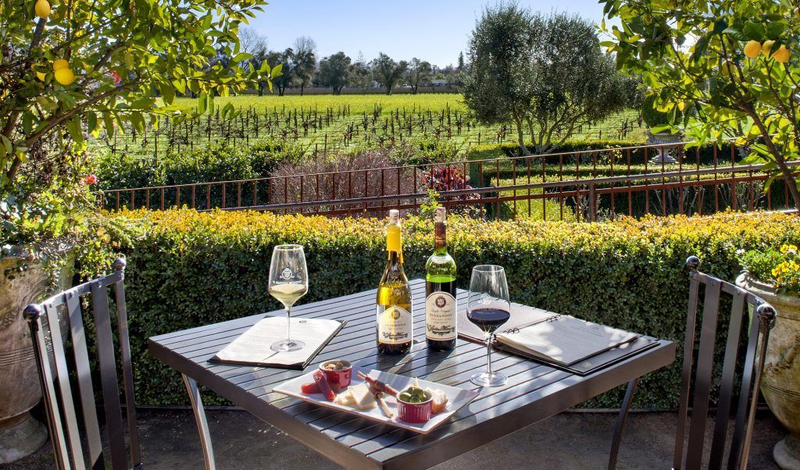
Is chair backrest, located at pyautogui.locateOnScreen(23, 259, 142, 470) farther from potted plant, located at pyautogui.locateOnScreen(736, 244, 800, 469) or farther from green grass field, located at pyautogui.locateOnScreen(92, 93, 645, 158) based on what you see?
green grass field, located at pyautogui.locateOnScreen(92, 93, 645, 158)

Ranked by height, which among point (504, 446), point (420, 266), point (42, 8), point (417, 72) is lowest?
point (504, 446)

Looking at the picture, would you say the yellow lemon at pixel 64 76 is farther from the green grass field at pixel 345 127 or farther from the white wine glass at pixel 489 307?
the green grass field at pixel 345 127

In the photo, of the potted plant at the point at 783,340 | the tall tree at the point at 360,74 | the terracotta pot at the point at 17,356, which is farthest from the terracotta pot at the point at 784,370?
the tall tree at the point at 360,74

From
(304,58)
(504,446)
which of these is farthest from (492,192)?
(304,58)

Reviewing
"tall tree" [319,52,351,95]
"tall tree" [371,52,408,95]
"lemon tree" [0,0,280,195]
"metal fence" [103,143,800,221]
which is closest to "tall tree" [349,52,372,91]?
"tall tree" [319,52,351,95]

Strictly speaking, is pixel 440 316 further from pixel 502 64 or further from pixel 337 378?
pixel 502 64

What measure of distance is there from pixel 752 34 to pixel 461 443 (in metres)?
1.85

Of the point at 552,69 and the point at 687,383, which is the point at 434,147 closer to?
the point at 552,69

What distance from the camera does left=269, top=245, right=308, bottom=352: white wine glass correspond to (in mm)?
2049

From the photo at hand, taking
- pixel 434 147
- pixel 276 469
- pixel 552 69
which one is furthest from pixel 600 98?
pixel 276 469

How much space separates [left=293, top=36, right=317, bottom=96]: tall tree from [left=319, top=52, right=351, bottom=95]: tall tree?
82 centimetres

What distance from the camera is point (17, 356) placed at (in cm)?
327

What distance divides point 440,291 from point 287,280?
479 millimetres

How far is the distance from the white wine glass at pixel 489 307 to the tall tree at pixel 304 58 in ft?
123
